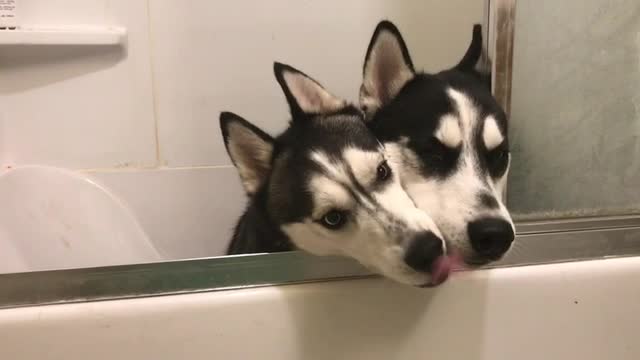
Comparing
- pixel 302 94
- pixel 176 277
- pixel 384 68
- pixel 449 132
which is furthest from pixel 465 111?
pixel 176 277

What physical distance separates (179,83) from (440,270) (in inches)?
42.5

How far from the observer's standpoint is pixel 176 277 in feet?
2.90

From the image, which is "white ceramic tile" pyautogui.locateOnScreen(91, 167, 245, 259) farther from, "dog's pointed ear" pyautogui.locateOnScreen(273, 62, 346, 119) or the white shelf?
"dog's pointed ear" pyautogui.locateOnScreen(273, 62, 346, 119)

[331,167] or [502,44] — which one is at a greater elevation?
[502,44]

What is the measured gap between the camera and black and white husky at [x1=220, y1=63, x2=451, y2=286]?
87cm

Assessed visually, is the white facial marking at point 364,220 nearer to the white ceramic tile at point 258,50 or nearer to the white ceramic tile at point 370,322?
the white ceramic tile at point 370,322

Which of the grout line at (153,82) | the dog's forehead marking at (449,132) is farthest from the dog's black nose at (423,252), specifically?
the grout line at (153,82)

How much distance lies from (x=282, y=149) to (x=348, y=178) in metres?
0.17

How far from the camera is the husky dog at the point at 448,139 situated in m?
0.92

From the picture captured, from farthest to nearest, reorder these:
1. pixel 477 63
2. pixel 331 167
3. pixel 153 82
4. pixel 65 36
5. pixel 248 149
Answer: pixel 153 82, pixel 65 36, pixel 477 63, pixel 248 149, pixel 331 167

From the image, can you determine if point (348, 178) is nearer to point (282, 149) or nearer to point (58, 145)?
point (282, 149)

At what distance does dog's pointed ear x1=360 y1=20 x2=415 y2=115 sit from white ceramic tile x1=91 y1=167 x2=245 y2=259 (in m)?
0.66

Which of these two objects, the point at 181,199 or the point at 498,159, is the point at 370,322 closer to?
the point at 498,159

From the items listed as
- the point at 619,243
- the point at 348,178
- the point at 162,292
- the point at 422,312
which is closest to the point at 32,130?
the point at 162,292
